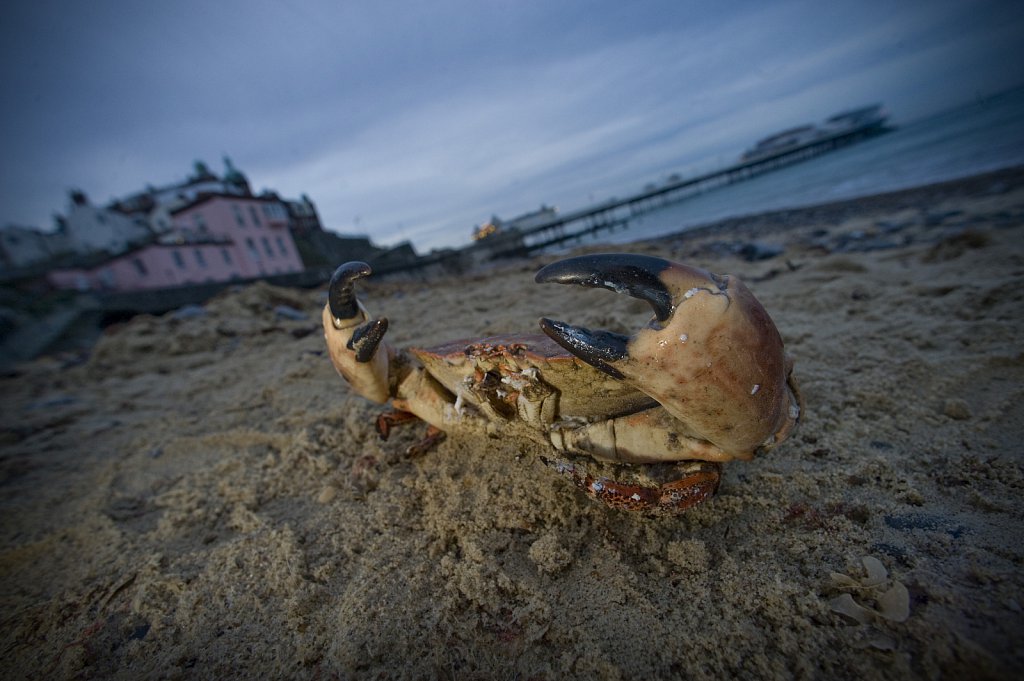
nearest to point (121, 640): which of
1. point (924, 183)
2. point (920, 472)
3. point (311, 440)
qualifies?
point (311, 440)

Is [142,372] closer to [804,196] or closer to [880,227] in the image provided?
[880,227]

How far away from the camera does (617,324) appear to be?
359 cm

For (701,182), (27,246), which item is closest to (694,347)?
(27,246)

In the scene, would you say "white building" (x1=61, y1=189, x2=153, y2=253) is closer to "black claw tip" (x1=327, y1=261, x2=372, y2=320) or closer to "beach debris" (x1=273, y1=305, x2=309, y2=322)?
"beach debris" (x1=273, y1=305, x2=309, y2=322)

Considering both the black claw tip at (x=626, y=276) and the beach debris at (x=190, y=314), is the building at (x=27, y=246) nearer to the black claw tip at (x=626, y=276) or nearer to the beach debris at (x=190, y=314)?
the beach debris at (x=190, y=314)

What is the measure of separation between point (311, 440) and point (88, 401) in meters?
4.20

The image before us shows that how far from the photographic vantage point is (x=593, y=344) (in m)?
1.27

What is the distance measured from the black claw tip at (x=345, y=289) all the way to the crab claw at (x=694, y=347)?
103 cm

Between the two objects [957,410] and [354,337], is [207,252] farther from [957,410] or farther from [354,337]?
[957,410]

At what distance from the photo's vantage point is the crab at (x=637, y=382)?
1.20 meters

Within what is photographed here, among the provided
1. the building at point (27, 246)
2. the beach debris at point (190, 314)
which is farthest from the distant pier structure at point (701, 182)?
the building at point (27, 246)

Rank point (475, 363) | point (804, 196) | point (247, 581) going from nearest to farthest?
point (247, 581)
point (475, 363)
point (804, 196)

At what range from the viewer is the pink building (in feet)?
76.2

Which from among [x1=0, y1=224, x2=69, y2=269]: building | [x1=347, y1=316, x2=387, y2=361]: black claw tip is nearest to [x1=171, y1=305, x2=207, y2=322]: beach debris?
[x1=347, y1=316, x2=387, y2=361]: black claw tip
